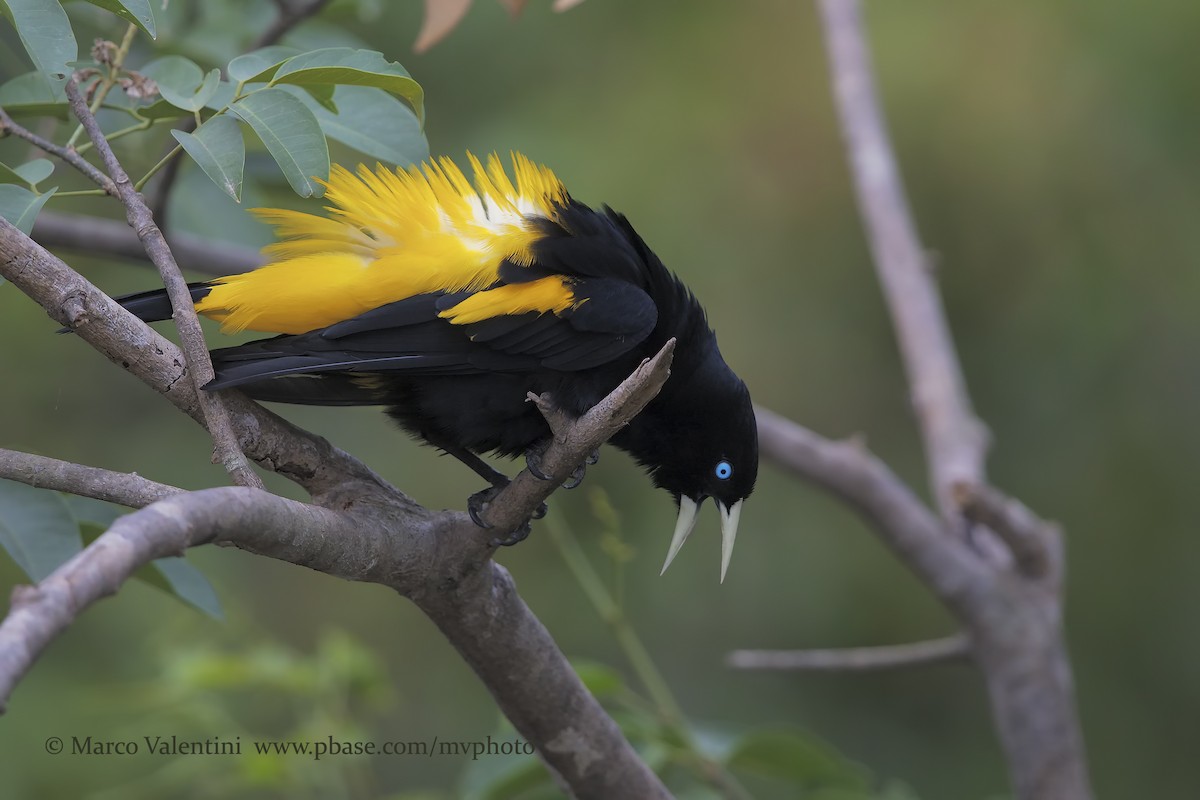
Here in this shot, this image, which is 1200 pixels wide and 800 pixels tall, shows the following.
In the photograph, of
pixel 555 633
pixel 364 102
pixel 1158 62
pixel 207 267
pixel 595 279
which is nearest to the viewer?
pixel 364 102

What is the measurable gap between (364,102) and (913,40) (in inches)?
124

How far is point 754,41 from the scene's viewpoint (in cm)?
484

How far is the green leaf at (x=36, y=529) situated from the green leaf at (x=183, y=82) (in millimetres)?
561

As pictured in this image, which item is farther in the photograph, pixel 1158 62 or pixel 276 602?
pixel 276 602

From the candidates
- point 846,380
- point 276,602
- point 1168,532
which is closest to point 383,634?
point 276,602

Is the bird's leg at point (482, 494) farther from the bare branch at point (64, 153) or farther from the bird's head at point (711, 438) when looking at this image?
the bare branch at point (64, 153)

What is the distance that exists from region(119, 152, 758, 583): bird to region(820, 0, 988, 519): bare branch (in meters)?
1.11

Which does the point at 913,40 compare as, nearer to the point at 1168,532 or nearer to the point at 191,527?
the point at 1168,532

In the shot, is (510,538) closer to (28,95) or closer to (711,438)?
(711,438)

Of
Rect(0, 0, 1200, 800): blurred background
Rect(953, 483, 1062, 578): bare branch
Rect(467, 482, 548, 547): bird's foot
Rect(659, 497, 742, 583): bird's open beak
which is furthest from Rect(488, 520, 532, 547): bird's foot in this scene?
Rect(0, 0, 1200, 800): blurred background

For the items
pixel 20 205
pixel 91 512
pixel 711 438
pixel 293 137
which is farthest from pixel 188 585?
pixel 711 438

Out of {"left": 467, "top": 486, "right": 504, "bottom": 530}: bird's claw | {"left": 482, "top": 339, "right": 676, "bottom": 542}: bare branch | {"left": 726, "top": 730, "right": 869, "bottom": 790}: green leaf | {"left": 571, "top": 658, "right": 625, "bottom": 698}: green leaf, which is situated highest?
{"left": 467, "top": 486, "right": 504, "bottom": 530}: bird's claw

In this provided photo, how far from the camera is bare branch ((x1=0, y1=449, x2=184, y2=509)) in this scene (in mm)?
1392

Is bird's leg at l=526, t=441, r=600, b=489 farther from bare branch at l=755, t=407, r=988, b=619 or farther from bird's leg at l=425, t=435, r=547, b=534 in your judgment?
bare branch at l=755, t=407, r=988, b=619
